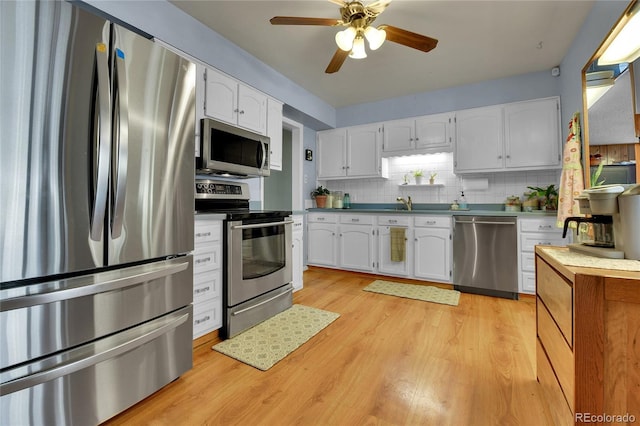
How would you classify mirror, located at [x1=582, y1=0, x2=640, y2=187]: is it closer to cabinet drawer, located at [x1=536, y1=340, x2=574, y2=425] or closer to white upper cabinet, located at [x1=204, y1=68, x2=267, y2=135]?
cabinet drawer, located at [x1=536, y1=340, x2=574, y2=425]

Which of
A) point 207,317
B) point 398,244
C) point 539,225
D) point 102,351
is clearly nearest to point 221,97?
Answer: point 207,317

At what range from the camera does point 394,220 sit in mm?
3715

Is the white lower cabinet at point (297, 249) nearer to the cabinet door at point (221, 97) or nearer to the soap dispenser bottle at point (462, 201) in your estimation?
the cabinet door at point (221, 97)

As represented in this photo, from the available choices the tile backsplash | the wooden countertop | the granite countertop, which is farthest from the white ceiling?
the wooden countertop

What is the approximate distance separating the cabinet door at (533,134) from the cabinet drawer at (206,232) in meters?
3.31

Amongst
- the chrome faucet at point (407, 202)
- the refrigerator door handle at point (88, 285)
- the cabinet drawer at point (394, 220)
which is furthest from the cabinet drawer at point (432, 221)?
the refrigerator door handle at point (88, 285)

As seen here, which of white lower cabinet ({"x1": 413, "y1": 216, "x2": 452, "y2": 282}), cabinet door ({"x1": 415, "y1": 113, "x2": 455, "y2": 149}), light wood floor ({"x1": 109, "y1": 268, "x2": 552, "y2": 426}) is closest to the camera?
light wood floor ({"x1": 109, "y1": 268, "x2": 552, "y2": 426})

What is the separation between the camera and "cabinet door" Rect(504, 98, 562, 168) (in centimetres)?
318

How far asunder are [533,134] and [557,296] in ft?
9.41

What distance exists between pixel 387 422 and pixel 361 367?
0.46 meters

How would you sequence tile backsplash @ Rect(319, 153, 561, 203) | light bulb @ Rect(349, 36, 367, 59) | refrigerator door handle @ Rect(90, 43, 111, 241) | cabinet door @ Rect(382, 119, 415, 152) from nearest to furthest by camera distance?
refrigerator door handle @ Rect(90, 43, 111, 241) → light bulb @ Rect(349, 36, 367, 59) → tile backsplash @ Rect(319, 153, 561, 203) → cabinet door @ Rect(382, 119, 415, 152)

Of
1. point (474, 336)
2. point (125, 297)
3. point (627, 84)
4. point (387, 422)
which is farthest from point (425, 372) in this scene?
point (627, 84)

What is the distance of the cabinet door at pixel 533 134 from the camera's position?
10.4 feet

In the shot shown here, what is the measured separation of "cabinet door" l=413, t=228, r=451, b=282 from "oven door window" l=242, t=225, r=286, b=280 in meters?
1.80
